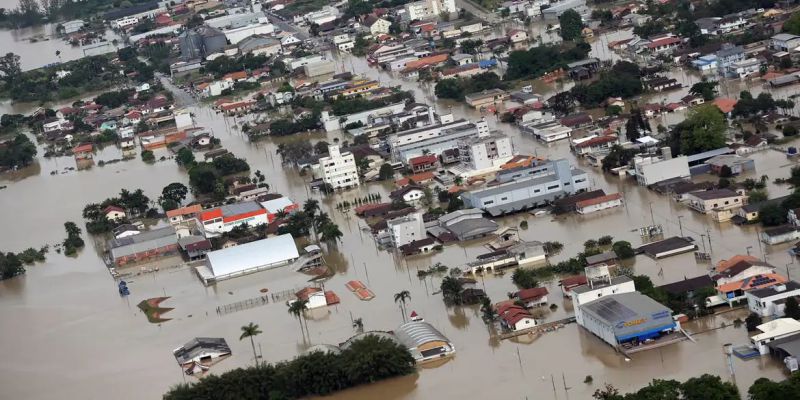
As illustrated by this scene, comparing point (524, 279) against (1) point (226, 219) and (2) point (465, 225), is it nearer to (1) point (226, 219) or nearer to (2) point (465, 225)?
(2) point (465, 225)

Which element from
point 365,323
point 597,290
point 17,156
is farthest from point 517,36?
point 597,290

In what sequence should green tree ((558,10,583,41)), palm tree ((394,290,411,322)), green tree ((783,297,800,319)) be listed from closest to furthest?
green tree ((783,297,800,319))
palm tree ((394,290,411,322))
green tree ((558,10,583,41))

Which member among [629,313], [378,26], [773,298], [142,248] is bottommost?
[773,298]

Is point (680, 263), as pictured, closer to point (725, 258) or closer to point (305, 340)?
point (725, 258)

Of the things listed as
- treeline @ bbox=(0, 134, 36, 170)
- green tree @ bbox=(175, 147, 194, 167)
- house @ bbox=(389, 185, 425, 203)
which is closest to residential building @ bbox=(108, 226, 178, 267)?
house @ bbox=(389, 185, 425, 203)

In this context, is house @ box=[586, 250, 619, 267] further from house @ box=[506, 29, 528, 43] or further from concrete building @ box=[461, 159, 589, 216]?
house @ box=[506, 29, 528, 43]

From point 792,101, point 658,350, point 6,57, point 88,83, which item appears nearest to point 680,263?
point 658,350
